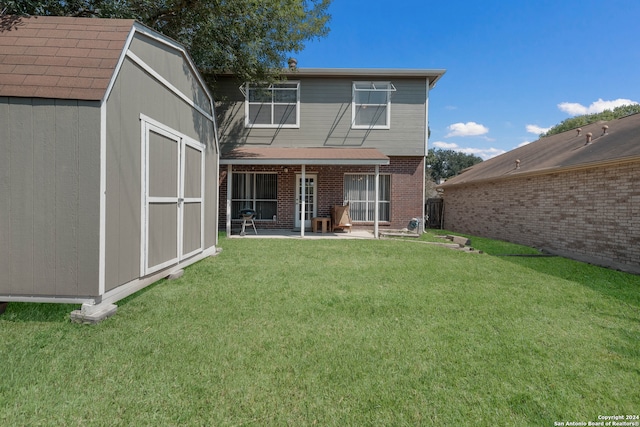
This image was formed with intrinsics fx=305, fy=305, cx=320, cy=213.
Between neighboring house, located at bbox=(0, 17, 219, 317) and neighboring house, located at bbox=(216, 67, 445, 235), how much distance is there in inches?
294

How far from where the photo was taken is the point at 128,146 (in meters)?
3.79

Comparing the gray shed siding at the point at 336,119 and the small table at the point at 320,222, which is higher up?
the gray shed siding at the point at 336,119

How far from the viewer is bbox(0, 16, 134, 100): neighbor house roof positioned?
130 inches

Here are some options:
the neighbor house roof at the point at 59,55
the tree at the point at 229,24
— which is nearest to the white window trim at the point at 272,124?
the tree at the point at 229,24

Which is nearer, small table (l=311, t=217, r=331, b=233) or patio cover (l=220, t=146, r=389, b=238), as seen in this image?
patio cover (l=220, t=146, r=389, b=238)

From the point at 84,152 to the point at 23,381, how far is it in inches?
86.6

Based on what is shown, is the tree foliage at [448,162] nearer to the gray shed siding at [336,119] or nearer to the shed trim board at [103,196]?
the gray shed siding at [336,119]

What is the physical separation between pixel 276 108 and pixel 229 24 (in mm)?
3263

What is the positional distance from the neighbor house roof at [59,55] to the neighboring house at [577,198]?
371 inches

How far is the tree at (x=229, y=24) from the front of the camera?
8.27 m

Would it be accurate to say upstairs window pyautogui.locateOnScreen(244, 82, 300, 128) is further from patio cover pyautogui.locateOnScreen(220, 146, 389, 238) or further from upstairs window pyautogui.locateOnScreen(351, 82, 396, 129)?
upstairs window pyautogui.locateOnScreen(351, 82, 396, 129)

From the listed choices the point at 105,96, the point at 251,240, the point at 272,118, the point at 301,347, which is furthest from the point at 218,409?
the point at 272,118

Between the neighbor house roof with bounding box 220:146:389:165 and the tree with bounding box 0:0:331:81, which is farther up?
the tree with bounding box 0:0:331:81

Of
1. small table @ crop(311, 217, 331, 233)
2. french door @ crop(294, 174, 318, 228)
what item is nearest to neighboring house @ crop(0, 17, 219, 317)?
small table @ crop(311, 217, 331, 233)
